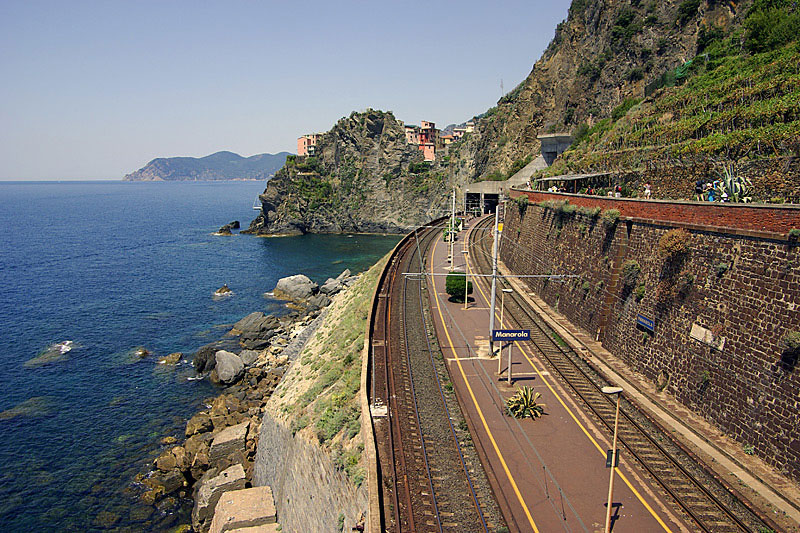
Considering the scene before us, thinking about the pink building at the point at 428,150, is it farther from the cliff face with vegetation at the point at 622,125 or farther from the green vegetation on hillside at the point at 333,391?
the green vegetation on hillside at the point at 333,391

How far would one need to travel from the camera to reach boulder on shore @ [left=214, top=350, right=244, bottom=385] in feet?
126

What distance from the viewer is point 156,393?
122 feet

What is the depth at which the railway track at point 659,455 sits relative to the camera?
12.5 metres

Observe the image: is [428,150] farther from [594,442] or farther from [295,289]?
[594,442]

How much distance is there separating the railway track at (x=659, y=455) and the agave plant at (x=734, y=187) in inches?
361

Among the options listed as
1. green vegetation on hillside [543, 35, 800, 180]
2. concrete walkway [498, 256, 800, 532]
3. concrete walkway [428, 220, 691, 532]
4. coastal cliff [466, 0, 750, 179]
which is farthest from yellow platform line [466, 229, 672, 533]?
coastal cliff [466, 0, 750, 179]

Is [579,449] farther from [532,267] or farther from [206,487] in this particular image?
[532,267]

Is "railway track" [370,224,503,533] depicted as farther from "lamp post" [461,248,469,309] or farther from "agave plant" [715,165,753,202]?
"agave plant" [715,165,753,202]

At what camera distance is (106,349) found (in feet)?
149

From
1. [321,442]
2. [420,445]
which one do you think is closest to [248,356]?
[321,442]

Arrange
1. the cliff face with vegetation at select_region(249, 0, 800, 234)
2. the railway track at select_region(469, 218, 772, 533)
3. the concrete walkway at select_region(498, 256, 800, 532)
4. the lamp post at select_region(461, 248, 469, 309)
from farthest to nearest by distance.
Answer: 1. the lamp post at select_region(461, 248, 469, 309)
2. the cliff face with vegetation at select_region(249, 0, 800, 234)
3. the concrete walkway at select_region(498, 256, 800, 532)
4. the railway track at select_region(469, 218, 772, 533)

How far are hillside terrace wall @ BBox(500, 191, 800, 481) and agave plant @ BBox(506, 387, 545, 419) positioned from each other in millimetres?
4835

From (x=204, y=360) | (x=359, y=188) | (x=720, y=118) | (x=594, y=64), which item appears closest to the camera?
(x=720, y=118)

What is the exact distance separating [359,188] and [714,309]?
114154 mm
